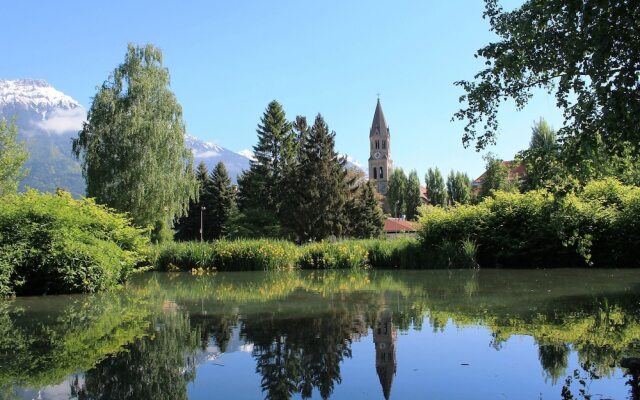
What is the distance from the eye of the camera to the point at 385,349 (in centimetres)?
655

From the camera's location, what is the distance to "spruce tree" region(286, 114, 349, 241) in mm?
43781

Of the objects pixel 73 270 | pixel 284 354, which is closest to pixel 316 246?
pixel 73 270

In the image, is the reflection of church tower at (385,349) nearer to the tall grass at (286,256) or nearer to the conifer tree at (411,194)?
the tall grass at (286,256)

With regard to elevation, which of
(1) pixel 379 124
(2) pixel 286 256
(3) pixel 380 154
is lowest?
(2) pixel 286 256

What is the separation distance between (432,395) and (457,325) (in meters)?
3.41

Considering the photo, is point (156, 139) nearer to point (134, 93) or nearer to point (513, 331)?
point (134, 93)

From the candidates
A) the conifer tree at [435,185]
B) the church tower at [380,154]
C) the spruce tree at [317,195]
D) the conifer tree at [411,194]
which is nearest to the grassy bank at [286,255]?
the spruce tree at [317,195]

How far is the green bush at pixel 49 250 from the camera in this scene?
42.0 ft

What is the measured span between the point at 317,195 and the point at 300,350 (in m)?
36.9

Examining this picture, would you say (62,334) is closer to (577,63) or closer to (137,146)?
(577,63)

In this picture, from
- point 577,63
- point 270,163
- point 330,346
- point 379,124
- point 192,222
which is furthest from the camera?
point 379,124

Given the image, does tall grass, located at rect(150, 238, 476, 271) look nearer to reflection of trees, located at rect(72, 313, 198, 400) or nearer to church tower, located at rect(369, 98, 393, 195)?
reflection of trees, located at rect(72, 313, 198, 400)

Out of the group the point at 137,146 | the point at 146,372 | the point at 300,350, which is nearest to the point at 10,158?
the point at 137,146

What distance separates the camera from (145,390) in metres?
4.97
